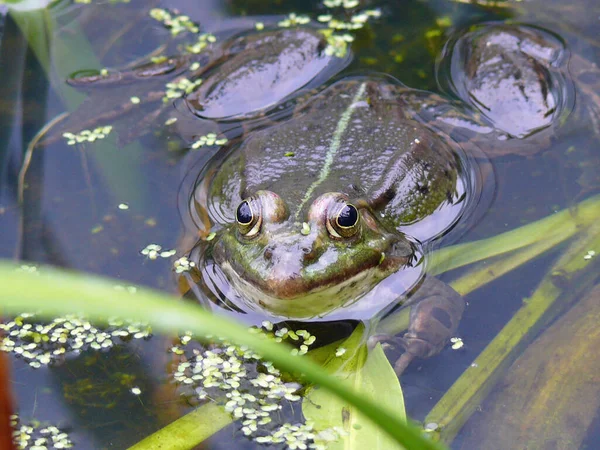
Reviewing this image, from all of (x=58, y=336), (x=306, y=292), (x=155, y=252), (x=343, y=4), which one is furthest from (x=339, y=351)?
(x=343, y=4)

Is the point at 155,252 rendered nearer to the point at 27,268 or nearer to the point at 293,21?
the point at 27,268

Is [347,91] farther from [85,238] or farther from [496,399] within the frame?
[496,399]

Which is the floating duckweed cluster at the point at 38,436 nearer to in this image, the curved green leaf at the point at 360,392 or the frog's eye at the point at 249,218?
the curved green leaf at the point at 360,392

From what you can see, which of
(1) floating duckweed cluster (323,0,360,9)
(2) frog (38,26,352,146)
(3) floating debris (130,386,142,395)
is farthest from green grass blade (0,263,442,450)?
(1) floating duckweed cluster (323,0,360,9)

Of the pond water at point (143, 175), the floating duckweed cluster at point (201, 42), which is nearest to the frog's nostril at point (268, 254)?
the pond water at point (143, 175)

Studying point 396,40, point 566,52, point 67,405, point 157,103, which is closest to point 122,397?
point 67,405

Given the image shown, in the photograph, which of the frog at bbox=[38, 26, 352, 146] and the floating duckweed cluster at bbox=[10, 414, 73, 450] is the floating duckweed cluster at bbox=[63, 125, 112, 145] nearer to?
the frog at bbox=[38, 26, 352, 146]

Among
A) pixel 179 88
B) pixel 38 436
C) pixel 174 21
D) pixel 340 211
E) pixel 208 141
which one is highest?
pixel 174 21
